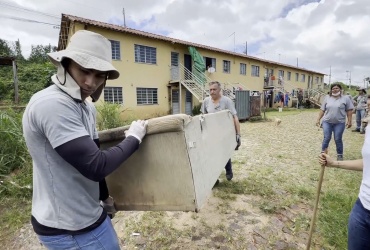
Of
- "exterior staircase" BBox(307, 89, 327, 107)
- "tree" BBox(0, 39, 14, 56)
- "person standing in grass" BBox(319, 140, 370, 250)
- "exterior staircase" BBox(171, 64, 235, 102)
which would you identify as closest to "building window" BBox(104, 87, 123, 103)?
"exterior staircase" BBox(171, 64, 235, 102)

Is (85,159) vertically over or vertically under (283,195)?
over

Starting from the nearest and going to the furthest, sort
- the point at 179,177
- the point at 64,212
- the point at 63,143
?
the point at 63,143 < the point at 64,212 < the point at 179,177

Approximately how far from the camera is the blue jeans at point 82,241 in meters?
1.13

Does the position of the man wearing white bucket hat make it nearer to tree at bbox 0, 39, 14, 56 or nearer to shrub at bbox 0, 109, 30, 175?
shrub at bbox 0, 109, 30, 175

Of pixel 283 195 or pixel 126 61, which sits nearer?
pixel 283 195

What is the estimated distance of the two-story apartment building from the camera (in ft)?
45.0

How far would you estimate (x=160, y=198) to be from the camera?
5.05 ft

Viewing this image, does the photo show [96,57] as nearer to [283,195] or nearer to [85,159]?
[85,159]

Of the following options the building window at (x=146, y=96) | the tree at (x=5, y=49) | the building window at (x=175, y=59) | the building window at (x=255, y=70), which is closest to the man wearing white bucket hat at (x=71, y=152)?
the building window at (x=146, y=96)

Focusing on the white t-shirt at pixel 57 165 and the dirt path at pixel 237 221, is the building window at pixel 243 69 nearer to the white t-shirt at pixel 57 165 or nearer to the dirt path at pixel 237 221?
the dirt path at pixel 237 221

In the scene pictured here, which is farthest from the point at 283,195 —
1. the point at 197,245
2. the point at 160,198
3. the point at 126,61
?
the point at 126,61

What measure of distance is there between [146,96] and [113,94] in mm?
2428

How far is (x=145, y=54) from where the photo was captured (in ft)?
49.9

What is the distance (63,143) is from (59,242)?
1.75 feet
